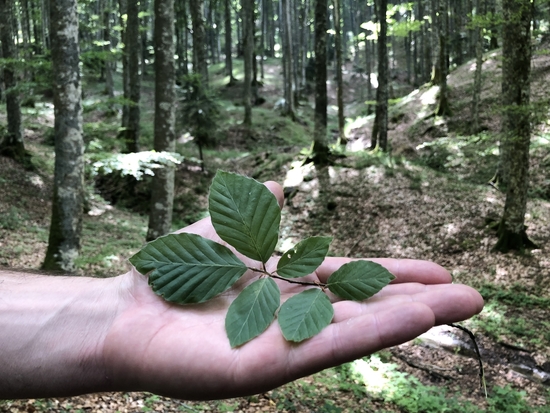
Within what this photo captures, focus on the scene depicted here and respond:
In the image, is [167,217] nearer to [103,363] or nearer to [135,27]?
[103,363]

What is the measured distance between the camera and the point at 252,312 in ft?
5.17

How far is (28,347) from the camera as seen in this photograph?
1610 mm

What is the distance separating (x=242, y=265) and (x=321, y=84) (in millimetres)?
10384

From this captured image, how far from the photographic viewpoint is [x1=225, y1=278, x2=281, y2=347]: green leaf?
150cm

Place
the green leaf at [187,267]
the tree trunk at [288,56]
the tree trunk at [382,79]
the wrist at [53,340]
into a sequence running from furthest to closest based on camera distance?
1. the tree trunk at [288,56]
2. the tree trunk at [382,79]
3. the green leaf at [187,267]
4. the wrist at [53,340]

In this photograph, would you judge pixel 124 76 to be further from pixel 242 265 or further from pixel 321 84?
pixel 242 265

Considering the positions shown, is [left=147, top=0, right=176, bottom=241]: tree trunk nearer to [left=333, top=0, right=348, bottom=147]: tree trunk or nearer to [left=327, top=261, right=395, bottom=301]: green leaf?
[left=327, top=261, right=395, bottom=301]: green leaf

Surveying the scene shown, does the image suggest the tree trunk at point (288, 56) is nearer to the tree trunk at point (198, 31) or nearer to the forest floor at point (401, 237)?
the tree trunk at point (198, 31)

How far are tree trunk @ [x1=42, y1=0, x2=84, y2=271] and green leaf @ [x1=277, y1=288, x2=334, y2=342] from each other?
5.25 meters

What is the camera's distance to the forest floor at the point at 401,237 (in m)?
4.44

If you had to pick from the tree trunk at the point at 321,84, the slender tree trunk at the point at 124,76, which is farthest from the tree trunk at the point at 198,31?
the tree trunk at the point at 321,84

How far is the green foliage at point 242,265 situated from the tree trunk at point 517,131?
6534mm

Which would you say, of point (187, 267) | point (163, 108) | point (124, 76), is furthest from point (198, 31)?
point (187, 267)

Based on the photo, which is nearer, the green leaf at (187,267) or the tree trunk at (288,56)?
the green leaf at (187,267)
